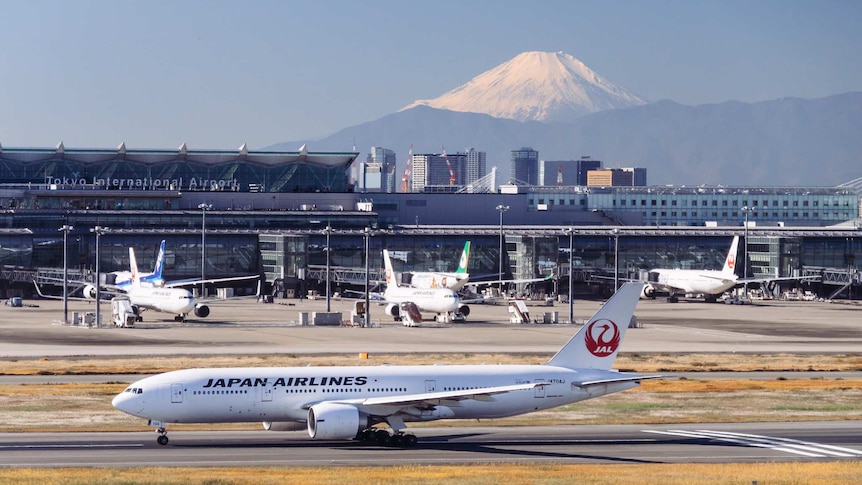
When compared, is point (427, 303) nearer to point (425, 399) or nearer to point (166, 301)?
point (166, 301)

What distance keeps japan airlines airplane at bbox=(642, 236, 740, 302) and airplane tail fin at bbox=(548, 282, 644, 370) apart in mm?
124331

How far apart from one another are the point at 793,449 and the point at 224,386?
87.5 feet

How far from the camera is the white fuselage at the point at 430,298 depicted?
148000 millimetres

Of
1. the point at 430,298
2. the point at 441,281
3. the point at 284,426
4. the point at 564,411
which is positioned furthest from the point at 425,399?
the point at 441,281

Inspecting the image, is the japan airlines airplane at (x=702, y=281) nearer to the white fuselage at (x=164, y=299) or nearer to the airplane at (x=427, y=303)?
the airplane at (x=427, y=303)

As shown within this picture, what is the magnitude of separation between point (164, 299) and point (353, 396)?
8969 centimetres

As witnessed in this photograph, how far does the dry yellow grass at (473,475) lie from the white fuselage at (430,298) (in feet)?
304

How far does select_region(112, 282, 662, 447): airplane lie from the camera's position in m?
60.1

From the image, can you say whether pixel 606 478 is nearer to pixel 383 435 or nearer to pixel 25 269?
pixel 383 435

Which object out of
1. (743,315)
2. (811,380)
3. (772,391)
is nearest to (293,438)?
(772,391)

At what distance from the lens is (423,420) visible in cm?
6166

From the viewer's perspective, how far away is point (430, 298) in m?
→ 151

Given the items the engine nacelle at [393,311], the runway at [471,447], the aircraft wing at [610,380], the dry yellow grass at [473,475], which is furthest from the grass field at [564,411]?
the engine nacelle at [393,311]

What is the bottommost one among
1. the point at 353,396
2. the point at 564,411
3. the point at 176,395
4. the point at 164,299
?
the point at 564,411
